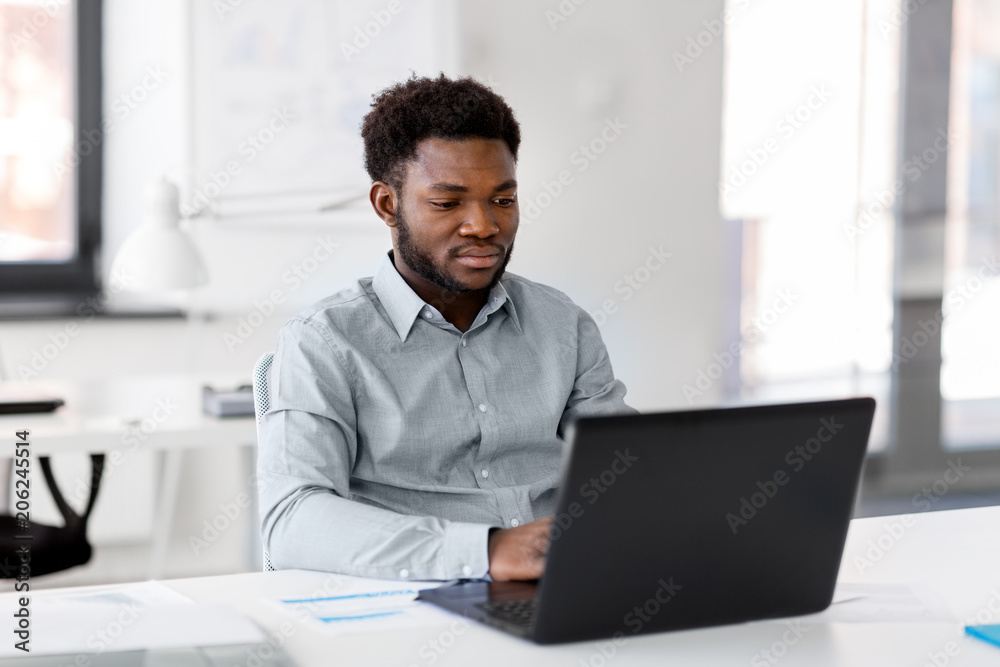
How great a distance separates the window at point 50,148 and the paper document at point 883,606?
110 inches

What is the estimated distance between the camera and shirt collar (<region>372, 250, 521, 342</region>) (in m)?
1.61

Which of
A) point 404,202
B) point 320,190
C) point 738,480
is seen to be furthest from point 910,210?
point 738,480

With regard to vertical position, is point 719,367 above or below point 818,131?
below

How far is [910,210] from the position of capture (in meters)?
4.52

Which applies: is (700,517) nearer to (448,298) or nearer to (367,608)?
(367,608)

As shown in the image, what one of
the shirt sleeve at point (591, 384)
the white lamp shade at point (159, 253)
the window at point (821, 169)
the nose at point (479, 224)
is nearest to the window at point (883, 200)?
the window at point (821, 169)

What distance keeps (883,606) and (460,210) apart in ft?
2.43

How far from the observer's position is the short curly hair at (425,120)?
161 centimetres

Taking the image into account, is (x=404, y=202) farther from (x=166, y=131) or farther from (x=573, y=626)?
(x=166, y=131)

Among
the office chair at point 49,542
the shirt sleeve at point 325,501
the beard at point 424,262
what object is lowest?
the office chair at point 49,542

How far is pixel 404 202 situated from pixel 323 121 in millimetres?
2053

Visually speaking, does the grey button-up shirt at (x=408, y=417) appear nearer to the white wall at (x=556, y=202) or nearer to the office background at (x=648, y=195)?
the office background at (x=648, y=195)

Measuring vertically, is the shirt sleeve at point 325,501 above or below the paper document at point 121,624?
above

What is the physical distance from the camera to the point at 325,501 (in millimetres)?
1385
